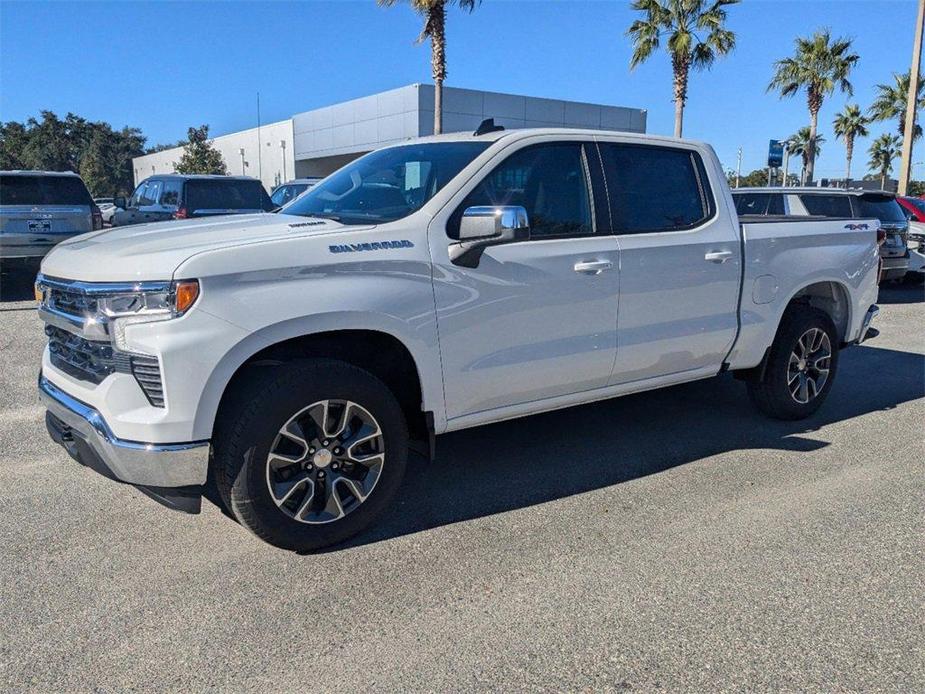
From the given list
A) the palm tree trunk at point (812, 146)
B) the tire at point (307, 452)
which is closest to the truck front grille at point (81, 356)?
the tire at point (307, 452)

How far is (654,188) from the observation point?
4.68 meters

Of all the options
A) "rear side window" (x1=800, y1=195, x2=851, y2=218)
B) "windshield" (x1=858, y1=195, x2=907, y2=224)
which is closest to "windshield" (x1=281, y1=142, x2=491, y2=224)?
"rear side window" (x1=800, y1=195, x2=851, y2=218)

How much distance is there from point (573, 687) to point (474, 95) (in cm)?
3085

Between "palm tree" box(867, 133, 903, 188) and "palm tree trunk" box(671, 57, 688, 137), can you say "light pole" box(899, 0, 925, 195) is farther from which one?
"palm tree" box(867, 133, 903, 188)

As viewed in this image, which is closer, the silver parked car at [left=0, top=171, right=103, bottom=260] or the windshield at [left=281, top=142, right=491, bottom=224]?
the windshield at [left=281, top=142, right=491, bottom=224]

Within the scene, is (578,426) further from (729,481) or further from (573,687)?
(573,687)

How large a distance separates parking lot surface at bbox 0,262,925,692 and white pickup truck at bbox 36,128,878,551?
375 millimetres

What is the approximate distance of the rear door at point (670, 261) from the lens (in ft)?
14.4

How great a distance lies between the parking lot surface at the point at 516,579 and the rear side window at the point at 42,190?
780cm

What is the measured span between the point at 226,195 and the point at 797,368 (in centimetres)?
1089

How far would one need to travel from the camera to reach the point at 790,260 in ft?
17.1

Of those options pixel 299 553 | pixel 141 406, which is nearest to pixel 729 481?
pixel 299 553

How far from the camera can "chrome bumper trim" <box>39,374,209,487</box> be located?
3.09m

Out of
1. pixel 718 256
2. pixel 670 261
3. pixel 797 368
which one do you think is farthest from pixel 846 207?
pixel 670 261
